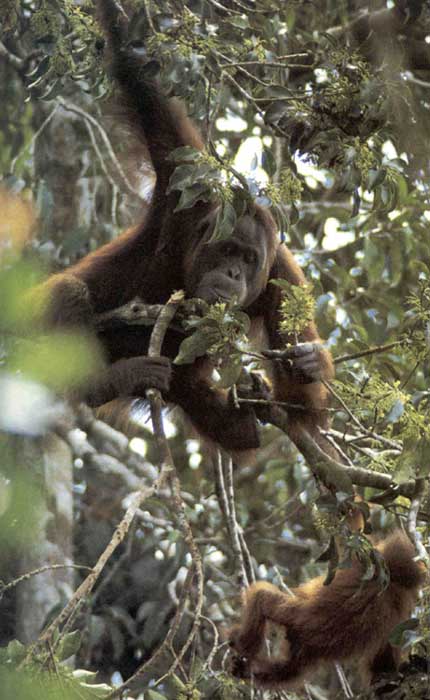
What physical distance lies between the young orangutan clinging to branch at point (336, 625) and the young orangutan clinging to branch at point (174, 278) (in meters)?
0.57

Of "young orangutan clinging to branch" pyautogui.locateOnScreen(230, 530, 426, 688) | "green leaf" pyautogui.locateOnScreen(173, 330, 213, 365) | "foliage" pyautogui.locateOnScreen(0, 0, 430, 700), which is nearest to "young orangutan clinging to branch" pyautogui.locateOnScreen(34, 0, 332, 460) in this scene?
"foliage" pyautogui.locateOnScreen(0, 0, 430, 700)

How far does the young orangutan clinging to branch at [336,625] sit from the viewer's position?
3520mm

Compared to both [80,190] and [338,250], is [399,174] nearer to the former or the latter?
[338,250]

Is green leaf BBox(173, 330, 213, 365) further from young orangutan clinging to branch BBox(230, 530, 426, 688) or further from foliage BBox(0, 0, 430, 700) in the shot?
young orangutan clinging to branch BBox(230, 530, 426, 688)

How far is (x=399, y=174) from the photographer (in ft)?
9.45

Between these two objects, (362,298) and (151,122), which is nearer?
(151,122)

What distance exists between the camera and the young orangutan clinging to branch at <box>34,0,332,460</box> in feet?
12.4

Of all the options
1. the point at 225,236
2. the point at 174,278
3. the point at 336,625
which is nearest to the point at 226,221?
the point at 225,236

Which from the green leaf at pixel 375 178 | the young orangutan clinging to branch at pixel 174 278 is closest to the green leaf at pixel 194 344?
the green leaf at pixel 375 178

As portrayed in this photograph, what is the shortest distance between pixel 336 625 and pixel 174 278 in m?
1.61

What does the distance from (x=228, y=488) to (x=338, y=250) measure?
1660 mm

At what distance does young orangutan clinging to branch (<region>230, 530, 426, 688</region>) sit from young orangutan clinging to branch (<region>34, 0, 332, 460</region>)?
1.88ft

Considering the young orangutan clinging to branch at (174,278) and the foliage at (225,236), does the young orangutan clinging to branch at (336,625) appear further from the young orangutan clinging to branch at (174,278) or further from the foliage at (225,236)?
the young orangutan clinging to branch at (174,278)

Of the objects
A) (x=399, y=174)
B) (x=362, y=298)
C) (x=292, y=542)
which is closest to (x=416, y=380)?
(x=362, y=298)
